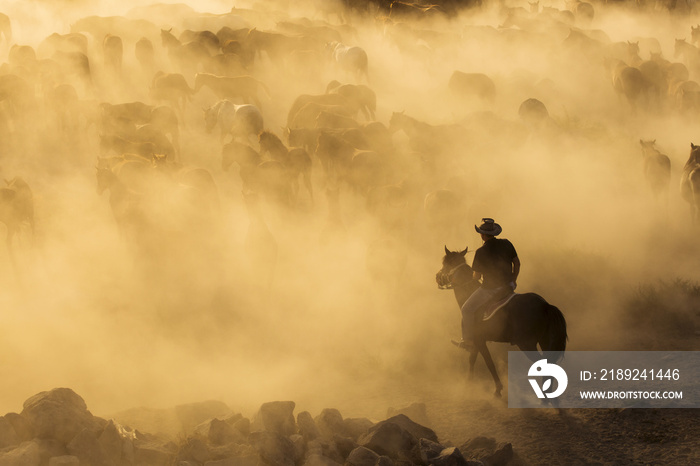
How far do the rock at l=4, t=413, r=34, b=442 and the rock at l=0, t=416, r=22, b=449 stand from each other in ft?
0.24

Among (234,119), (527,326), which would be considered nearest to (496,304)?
(527,326)

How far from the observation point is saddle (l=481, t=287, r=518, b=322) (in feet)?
34.8

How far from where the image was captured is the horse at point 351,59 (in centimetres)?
2803

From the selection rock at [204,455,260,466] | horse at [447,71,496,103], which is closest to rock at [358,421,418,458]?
rock at [204,455,260,466]

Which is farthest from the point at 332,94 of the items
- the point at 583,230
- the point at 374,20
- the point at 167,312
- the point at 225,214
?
the point at 374,20

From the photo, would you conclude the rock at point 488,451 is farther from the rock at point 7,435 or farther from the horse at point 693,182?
the horse at point 693,182

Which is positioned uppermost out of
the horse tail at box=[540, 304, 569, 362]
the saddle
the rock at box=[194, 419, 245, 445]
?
the saddle

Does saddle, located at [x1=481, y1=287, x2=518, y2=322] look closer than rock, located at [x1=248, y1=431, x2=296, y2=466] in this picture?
No

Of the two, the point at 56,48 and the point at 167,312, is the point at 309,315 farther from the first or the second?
the point at 56,48

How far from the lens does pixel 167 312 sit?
15312 millimetres

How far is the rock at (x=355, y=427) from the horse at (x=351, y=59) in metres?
20.6

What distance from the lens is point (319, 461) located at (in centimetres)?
828

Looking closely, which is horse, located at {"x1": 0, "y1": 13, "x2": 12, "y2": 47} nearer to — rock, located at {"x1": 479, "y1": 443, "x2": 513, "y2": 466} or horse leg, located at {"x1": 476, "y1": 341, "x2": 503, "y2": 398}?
horse leg, located at {"x1": 476, "y1": 341, "x2": 503, "y2": 398}

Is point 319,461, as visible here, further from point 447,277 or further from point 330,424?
point 447,277
